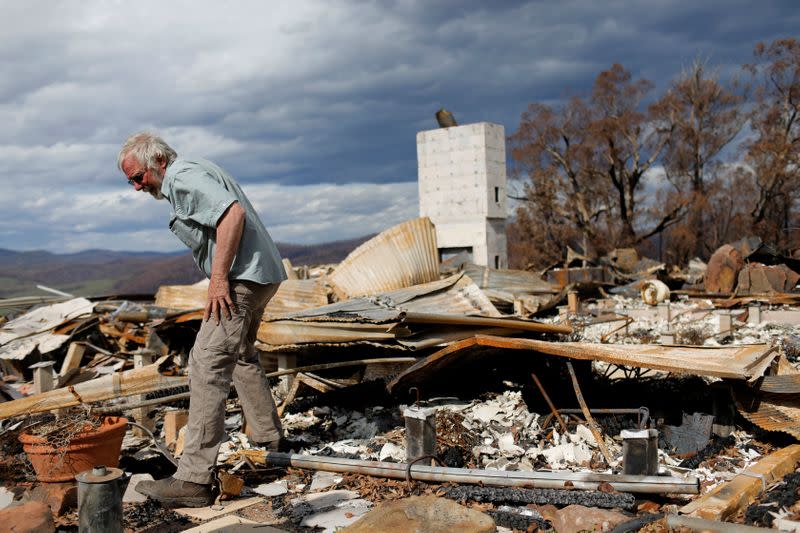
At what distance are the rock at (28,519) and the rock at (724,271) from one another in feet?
49.4

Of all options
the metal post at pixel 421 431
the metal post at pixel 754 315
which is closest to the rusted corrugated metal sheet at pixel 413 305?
the metal post at pixel 421 431

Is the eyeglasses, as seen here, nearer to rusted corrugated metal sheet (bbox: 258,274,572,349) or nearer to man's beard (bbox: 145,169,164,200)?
man's beard (bbox: 145,169,164,200)

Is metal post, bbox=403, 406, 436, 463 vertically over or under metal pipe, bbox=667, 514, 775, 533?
over

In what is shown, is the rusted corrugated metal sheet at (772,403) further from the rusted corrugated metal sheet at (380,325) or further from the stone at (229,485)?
the stone at (229,485)

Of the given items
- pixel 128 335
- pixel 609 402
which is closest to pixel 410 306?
pixel 609 402

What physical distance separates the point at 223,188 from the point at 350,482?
5.59ft

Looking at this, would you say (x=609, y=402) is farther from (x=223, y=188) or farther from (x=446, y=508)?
(x=223, y=188)

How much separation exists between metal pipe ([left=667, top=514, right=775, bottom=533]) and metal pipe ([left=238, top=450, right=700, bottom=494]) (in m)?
0.47

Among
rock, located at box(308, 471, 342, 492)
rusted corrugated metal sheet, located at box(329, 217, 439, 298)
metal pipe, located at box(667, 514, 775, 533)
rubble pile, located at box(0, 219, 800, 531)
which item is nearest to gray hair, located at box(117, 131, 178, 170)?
rubble pile, located at box(0, 219, 800, 531)

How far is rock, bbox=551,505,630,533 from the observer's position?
9.66 feet

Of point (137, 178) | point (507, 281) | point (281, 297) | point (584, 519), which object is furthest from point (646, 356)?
point (507, 281)

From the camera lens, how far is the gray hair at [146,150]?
3600 mm

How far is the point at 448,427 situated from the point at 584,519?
1387 millimetres

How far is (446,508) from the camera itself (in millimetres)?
3006
